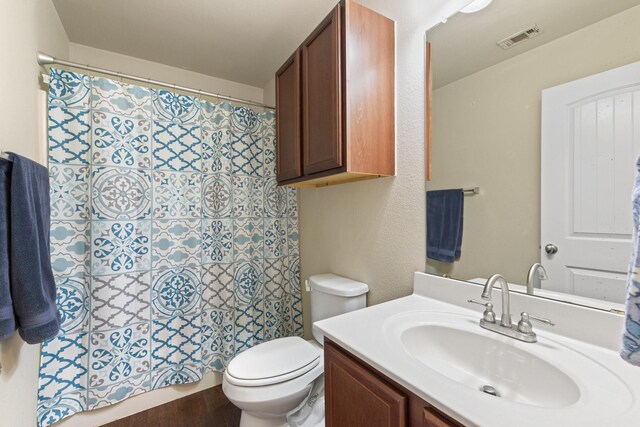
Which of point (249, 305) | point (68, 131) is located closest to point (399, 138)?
point (249, 305)

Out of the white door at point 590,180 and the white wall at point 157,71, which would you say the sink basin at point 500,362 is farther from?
the white wall at point 157,71

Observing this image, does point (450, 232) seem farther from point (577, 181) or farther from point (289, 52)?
point (289, 52)

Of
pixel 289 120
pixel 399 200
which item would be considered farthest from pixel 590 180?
pixel 289 120

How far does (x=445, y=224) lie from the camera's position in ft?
3.82

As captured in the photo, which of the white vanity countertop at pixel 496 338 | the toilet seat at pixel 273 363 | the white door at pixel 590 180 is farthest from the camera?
the toilet seat at pixel 273 363

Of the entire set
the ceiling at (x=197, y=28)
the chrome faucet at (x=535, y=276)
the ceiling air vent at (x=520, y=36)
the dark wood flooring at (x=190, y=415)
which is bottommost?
the dark wood flooring at (x=190, y=415)

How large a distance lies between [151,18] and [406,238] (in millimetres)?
1904

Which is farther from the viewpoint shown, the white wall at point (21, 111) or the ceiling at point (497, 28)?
the white wall at point (21, 111)

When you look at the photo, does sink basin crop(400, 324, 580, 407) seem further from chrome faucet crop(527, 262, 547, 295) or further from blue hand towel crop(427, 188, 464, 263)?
blue hand towel crop(427, 188, 464, 263)

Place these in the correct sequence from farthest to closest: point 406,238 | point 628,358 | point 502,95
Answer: point 406,238
point 502,95
point 628,358

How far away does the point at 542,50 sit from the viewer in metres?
0.87

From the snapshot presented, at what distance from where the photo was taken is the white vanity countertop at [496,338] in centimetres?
51

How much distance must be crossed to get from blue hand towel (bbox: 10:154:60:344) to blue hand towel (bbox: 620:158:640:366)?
1543mm

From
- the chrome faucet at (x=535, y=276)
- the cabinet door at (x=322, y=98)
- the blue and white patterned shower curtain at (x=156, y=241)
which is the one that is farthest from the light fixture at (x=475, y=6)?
the blue and white patterned shower curtain at (x=156, y=241)
